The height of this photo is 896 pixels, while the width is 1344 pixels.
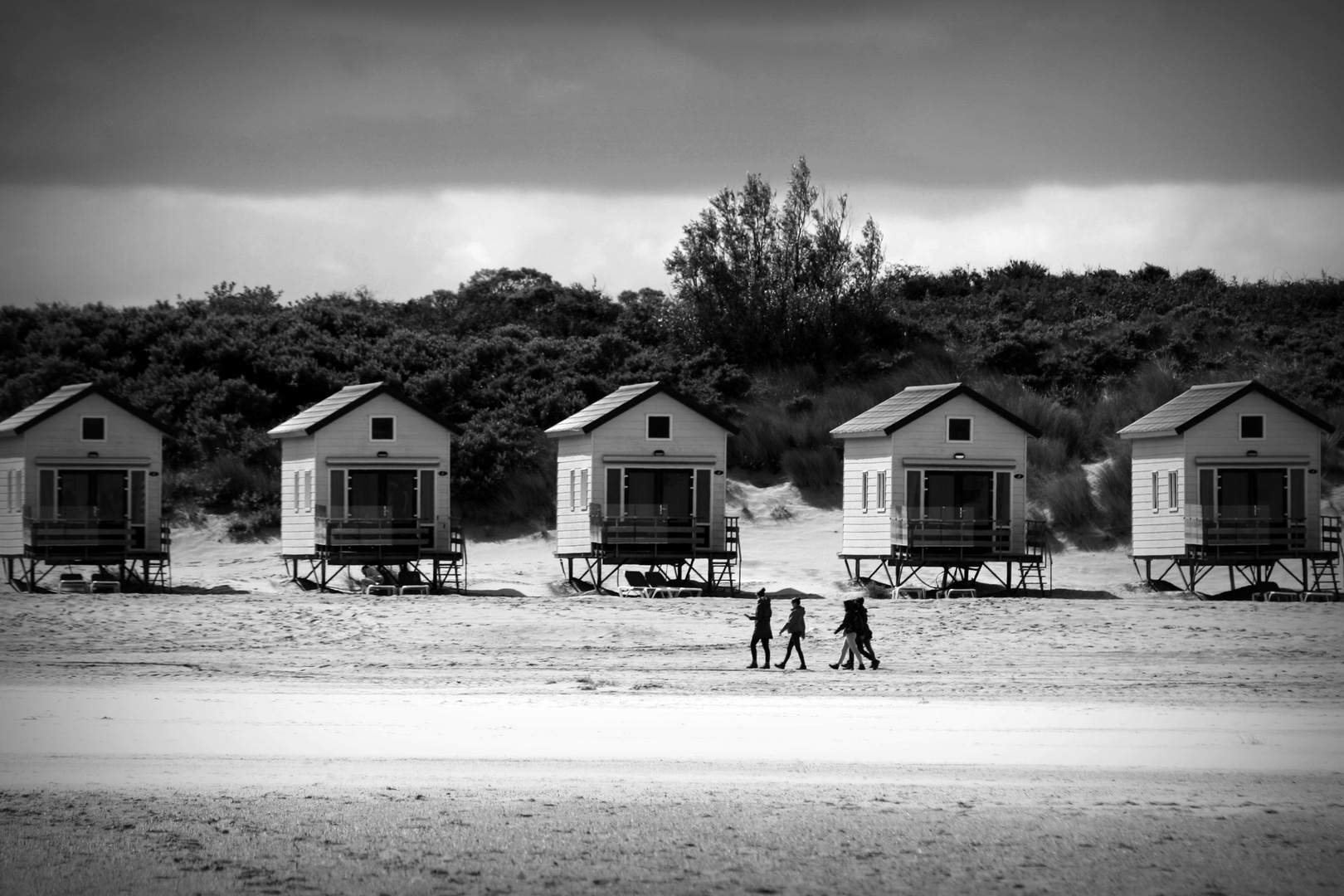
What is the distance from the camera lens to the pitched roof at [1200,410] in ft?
123

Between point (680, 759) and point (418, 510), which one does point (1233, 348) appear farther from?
point (680, 759)

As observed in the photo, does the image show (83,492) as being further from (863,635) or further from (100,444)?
(863,635)

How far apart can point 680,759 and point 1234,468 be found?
24.9 meters

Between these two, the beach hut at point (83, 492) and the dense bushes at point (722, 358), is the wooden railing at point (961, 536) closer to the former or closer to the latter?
the dense bushes at point (722, 358)

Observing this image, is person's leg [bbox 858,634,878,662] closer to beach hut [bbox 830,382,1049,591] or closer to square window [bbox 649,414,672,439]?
beach hut [bbox 830,382,1049,591]

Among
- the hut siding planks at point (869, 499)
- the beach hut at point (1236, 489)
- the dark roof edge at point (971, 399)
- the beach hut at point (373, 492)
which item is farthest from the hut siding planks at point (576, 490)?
the beach hut at point (1236, 489)

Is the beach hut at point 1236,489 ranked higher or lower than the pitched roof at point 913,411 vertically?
lower

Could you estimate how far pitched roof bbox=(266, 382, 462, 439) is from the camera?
37.1m

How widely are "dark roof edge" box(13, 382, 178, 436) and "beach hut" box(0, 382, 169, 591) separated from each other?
0.06 ft

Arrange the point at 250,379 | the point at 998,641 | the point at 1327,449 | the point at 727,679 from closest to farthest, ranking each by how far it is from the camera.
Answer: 1. the point at 727,679
2. the point at 998,641
3. the point at 1327,449
4. the point at 250,379

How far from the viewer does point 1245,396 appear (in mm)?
37688

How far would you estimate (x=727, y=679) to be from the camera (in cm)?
2262

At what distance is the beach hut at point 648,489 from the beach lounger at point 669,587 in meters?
0.28

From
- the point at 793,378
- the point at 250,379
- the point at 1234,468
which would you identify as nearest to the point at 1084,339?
the point at 793,378
